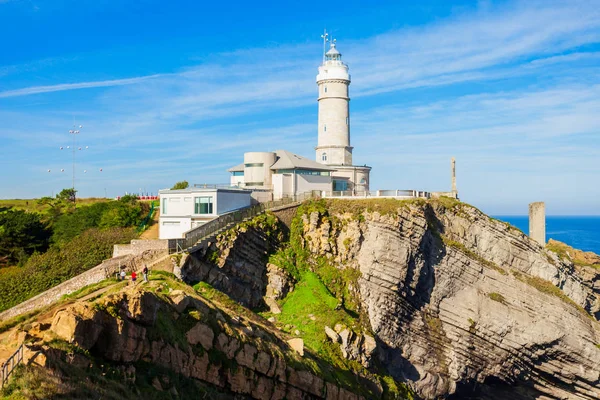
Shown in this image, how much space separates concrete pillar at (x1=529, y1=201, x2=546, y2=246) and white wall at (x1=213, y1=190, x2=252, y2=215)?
103ft

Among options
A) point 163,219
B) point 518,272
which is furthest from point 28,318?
point 518,272

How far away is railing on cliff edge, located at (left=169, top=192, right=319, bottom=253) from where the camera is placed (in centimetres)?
3425

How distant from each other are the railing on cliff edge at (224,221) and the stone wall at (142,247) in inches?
16.4

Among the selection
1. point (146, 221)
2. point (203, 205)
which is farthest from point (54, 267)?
point (146, 221)

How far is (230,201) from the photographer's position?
138 feet

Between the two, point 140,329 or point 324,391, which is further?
point 324,391

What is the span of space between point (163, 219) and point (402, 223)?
17071 mm

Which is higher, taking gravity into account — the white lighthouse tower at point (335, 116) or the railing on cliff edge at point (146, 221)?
the white lighthouse tower at point (335, 116)

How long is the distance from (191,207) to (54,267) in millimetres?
9559

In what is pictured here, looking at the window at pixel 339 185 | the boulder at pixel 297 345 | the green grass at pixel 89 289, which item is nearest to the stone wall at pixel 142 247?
the green grass at pixel 89 289

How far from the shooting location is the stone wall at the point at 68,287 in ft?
103

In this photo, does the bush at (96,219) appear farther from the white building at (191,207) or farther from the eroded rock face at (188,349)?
the eroded rock face at (188,349)

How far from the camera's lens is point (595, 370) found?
4709cm

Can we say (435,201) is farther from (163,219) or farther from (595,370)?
(163,219)
